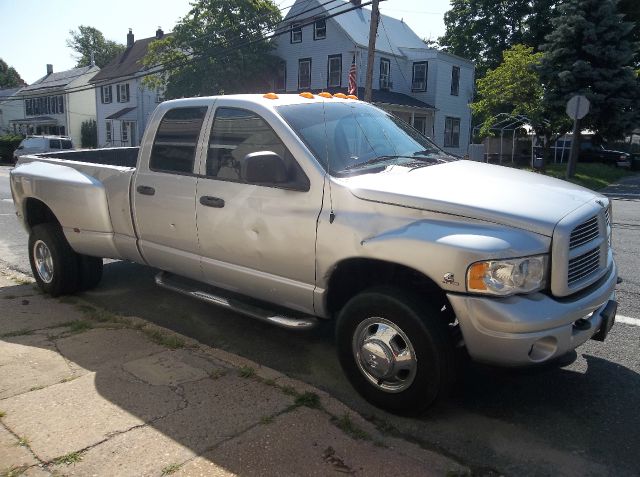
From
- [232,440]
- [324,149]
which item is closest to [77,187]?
[324,149]

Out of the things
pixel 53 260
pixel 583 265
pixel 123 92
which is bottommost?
pixel 53 260

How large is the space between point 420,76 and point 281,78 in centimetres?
854

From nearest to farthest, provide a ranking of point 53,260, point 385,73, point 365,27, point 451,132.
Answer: point 53,260 → point 365,27 → point 385,73 → point 451,132

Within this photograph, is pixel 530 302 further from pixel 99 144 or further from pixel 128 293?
pixel 99 144

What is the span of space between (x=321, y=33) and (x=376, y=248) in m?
31.1

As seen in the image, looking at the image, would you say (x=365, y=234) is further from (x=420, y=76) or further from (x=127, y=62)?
(x=127, y=62)

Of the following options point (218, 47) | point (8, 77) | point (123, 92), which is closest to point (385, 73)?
point (218, 47)

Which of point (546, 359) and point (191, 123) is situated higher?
point (191, 123)

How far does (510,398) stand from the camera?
3613 mm

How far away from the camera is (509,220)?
2.93m

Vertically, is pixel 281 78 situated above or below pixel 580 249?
above

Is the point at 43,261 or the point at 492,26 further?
the point at 492,26

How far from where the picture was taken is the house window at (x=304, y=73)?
3297 cm

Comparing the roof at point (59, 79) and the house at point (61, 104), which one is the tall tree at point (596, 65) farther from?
the roof at point (59, 79)
